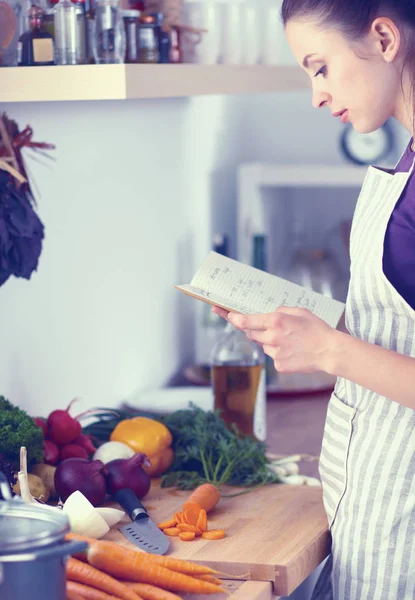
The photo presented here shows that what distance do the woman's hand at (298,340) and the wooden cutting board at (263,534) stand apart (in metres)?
0.26

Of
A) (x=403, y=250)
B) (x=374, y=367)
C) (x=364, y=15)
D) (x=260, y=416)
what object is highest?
(x=364, y=15)

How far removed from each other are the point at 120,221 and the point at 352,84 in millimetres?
1031

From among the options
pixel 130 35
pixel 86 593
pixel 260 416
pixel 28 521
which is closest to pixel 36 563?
pixel 28 521

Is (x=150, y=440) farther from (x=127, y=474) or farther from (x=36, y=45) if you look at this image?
(x=36, y=45)

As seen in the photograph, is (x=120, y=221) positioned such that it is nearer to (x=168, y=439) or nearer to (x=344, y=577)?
(x=168, y=439)

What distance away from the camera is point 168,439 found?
175 centimetres

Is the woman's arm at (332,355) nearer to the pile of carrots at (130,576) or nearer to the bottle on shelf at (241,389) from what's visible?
the pile of carrots at (130,576)

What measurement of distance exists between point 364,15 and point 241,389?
97 centimetres

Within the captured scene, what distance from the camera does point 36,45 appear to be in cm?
147

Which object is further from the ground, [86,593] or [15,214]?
[15,214]

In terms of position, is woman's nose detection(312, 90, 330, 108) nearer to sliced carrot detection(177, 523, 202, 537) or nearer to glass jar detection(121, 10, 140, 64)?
glass jar detection(121, 10, 140, 64)

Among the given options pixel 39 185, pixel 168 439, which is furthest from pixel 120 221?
pixel 168 439

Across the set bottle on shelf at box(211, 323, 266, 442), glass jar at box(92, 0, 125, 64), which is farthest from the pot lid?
bottle on shelf at box(211, 323, 266, 442)

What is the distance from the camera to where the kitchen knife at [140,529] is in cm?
139
